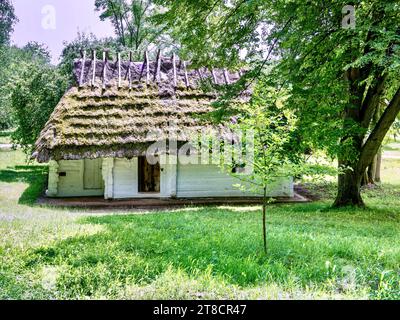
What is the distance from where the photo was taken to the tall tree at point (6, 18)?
1688cm

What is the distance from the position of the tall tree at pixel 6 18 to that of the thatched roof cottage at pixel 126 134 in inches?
185

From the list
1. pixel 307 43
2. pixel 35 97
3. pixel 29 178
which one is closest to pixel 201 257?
pixel 307 43

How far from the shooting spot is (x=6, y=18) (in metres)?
18.0

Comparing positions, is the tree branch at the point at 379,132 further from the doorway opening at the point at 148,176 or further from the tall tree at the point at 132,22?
the tall tree at the point at 132,22

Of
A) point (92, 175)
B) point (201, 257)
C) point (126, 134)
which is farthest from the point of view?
point (92, 175)

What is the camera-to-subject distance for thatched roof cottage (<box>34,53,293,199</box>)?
517 inches

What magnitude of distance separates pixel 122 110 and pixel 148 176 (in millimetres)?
2570

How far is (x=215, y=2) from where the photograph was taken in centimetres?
790

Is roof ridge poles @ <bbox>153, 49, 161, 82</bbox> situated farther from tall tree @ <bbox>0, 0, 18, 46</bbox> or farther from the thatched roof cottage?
tall tree @ <bbox>0, 0, 18, 46</bbox>

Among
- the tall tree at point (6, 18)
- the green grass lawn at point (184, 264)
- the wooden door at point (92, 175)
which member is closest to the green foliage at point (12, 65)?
the tall tree at point (6, 18)

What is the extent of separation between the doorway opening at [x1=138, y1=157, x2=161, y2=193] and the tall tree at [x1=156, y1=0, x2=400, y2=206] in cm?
624

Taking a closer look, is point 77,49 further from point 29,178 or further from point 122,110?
point 29,178

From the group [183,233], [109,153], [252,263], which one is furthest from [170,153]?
[252,263]

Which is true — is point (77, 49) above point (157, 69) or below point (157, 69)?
above
